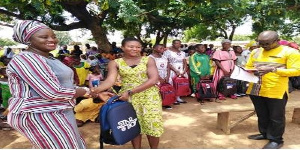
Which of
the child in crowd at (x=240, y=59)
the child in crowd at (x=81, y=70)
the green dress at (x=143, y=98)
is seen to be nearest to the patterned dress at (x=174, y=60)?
the child in crowd at (x=81, y=70)

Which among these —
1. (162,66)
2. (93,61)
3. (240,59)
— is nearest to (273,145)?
(162,66)

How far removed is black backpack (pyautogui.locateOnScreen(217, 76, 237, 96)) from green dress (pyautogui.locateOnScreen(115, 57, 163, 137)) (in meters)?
4.11

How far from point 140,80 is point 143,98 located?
0.69ft

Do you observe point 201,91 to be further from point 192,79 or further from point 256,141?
point 256,141

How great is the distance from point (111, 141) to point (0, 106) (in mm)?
4150

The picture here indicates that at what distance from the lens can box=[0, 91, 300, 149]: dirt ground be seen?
3893 millimetres

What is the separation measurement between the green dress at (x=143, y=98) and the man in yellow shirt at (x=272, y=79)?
1350mm

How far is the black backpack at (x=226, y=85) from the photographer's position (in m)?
6.73

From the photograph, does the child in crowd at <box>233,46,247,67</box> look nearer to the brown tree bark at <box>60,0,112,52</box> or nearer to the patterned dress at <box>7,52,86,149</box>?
the brown tree bark at <box>60,0,112,52</box>

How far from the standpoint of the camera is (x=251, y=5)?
861cm

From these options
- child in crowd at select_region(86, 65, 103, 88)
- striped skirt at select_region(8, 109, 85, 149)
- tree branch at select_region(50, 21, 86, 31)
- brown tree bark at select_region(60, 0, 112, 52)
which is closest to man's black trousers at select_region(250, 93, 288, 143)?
striped skirt at select_region(8, 109, 85, 149)

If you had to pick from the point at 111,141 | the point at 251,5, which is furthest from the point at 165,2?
the point at 111,141

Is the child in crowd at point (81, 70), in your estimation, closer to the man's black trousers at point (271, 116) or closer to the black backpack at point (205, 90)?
the black backpack at point (205, 90)

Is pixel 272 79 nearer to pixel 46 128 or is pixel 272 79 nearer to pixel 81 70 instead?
pixel 46 128
